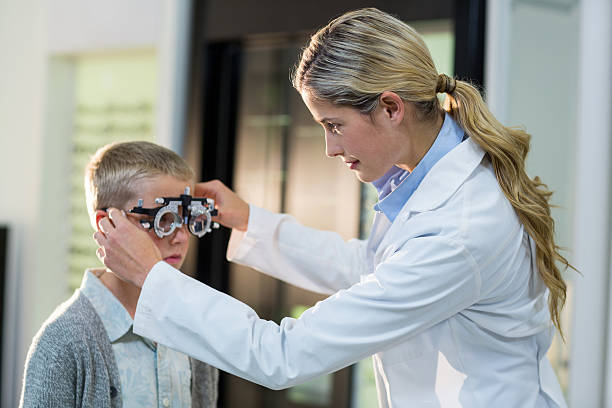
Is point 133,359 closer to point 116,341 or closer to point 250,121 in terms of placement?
point 116,341

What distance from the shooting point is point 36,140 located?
12.0ft

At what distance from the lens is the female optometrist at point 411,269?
3.85 ft

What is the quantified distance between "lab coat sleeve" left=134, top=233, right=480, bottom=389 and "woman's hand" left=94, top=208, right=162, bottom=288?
0.13 ft

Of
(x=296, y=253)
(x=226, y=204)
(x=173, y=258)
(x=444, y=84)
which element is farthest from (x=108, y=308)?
(x=444, y=84)

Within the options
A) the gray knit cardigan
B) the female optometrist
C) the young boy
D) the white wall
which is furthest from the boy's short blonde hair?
the white wall

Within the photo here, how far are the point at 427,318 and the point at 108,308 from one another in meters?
0.65

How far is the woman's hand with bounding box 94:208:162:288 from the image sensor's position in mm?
1228

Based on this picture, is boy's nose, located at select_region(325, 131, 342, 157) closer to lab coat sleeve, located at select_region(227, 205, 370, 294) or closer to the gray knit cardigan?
lab coat sleeve, located at select_region(227, 205, 370, 294)

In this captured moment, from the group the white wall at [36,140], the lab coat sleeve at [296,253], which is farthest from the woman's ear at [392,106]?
the white wall at [36,140]

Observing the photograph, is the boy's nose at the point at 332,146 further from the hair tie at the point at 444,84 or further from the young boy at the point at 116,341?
the young boy at the point at 116,341

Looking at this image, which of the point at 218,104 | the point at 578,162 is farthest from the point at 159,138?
the point at 578,162

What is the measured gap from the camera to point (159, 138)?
122 inches

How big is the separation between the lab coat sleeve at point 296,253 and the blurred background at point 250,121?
98 cm

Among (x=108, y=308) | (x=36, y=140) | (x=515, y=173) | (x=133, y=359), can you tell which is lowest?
(x=133, y=359)
